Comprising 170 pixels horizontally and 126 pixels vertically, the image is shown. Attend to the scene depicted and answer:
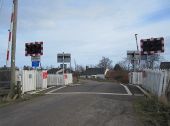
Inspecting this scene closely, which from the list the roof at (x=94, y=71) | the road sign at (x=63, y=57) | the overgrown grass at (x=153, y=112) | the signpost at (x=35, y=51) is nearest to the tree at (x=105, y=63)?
the roof at (x=94, y=71)

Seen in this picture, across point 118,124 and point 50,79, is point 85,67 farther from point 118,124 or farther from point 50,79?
point 118,124

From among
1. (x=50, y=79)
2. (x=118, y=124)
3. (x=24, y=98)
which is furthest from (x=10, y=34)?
(x=50, y=79)

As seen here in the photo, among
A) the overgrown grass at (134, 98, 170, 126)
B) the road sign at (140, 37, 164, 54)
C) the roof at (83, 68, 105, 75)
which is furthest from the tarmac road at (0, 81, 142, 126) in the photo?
the roof at (83, 68, 105, 75)

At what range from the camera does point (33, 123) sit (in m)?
13.0

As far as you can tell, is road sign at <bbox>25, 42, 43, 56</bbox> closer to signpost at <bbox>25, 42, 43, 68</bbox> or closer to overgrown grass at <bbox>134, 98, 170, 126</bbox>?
signpost at <bbox>25, 42, 43, 68</bbox>

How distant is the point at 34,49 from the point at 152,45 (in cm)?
825

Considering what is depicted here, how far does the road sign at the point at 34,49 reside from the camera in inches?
1213

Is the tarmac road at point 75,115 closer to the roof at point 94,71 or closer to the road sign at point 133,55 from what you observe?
the road sign at point 133,55

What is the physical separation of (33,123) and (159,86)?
9.98 metres

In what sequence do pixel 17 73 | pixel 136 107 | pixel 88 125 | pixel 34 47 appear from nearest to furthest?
pixel 88 125, pixel 136 107, pixel 17 73, pixel 34 47

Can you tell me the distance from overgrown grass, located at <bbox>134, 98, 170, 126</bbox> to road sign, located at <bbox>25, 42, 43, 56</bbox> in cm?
1297

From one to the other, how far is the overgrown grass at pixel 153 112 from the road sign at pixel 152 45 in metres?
11.0

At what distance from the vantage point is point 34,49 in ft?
102

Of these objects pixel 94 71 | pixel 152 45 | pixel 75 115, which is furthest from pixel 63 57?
pixel 94 71
